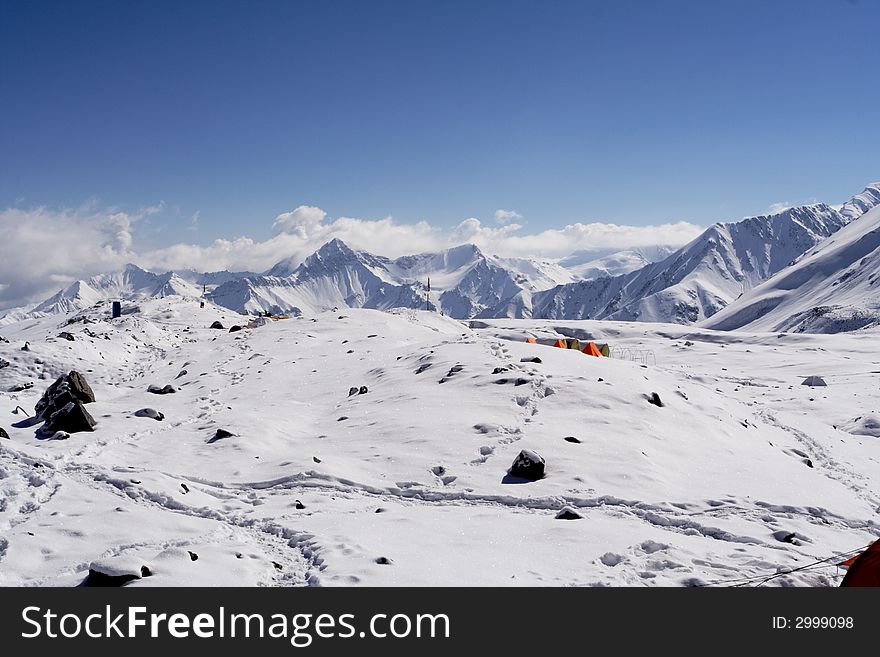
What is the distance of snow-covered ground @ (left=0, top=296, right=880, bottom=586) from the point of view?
991 centimetres

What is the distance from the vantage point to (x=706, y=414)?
2188cm

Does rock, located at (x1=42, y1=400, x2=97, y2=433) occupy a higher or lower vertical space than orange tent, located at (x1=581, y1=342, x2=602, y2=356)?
higher

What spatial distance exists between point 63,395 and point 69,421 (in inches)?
79.5

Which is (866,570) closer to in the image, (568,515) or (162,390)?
(568,515)

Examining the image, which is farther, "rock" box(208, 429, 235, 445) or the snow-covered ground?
"rock" box(208, 429, 235, 445)

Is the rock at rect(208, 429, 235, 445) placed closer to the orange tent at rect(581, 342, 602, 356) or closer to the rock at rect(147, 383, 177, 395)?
the rock at rect(147, 383, 177, 395)

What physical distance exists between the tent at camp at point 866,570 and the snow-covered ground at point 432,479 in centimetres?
65

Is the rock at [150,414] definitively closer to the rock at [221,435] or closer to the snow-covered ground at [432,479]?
the snow-covered ground at [432,479]

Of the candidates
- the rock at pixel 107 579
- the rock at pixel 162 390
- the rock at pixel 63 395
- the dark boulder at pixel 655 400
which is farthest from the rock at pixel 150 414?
the dark boulder at pixel 655 400


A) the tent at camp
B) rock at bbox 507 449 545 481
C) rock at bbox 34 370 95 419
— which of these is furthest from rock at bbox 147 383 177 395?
the tent at camp

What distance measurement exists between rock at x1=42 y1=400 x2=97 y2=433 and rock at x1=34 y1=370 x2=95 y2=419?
22.7 inches

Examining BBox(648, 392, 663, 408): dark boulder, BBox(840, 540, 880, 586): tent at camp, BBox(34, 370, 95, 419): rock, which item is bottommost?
BBox(840, 540, 880, 586): tent at camp
